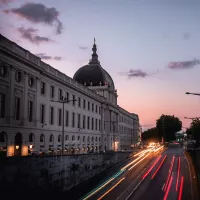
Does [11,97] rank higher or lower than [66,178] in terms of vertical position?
higher

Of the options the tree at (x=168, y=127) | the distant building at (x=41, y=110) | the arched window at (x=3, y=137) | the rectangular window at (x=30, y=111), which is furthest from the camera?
the tree at (x=168, y=127)

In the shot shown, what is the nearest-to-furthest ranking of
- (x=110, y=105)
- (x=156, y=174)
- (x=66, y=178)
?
(x=66, y=178), (x=156, y=174), (x=110, y=105)

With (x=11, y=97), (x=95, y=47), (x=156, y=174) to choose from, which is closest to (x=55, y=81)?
(x=11, y=97)

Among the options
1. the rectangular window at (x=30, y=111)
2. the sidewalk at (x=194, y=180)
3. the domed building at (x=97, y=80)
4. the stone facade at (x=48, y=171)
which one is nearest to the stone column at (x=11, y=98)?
the rectangular window at (x=30, y=111)

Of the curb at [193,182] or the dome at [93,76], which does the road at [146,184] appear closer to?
the curb at [193,182]

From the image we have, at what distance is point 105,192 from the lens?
53031 mm

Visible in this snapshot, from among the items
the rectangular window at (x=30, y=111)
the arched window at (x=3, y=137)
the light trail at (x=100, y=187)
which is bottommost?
the light trail at (x=100, y=187)

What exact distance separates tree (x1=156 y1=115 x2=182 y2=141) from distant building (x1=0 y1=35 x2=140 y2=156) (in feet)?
274

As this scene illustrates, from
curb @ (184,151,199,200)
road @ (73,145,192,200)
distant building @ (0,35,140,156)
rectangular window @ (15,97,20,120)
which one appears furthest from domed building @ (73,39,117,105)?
rectangular window @ (15,97,20,120)

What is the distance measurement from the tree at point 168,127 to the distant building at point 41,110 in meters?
83.4

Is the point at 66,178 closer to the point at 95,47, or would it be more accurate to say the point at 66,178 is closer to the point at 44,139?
the point at 44,139

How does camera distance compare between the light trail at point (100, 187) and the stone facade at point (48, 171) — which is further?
the light trail at point (100, 187)

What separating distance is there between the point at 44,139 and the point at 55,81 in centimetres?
1277

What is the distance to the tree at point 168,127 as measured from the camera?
608 feet
